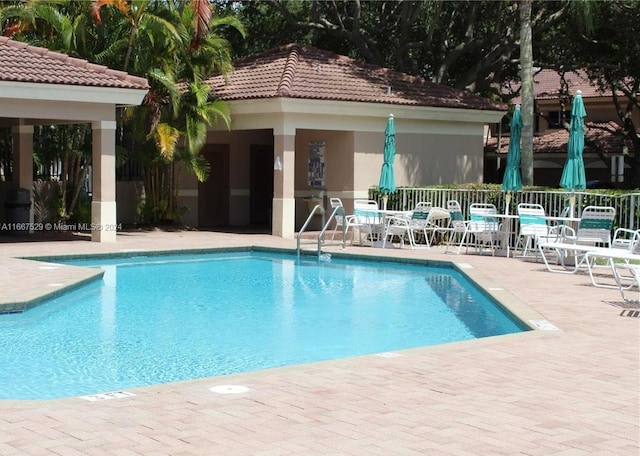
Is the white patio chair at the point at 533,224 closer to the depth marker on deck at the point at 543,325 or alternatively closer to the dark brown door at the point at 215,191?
the depth marker on deck at the point at 543,325

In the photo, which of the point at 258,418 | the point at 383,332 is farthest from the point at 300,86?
the point at 258,418

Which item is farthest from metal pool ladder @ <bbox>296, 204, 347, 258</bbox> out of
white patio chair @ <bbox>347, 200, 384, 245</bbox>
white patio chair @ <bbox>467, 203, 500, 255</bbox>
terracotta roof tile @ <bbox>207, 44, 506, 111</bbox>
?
terracotta roof tile @ <bbox>207, 44, 506, 111</bbox>

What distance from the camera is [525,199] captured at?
2147 centimetres

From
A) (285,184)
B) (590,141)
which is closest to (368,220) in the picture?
(285,184)

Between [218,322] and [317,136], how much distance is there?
48.6 feet

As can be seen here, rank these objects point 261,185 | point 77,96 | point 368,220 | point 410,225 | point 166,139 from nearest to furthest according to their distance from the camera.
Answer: point 77,96 < point 410,225 < point 368,220 < point 166,139 < point 261,185

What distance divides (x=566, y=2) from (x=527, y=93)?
8233 millimetres

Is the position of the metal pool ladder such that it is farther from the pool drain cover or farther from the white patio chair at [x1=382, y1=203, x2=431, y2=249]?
the pool drain cover

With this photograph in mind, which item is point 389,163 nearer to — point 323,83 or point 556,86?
point 323,83

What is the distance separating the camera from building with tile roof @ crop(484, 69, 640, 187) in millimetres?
41500

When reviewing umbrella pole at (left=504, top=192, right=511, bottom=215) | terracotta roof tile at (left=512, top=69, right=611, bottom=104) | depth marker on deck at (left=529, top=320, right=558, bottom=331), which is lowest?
depth marker on deck at (left=529, top=320, right=558, bottom=331)

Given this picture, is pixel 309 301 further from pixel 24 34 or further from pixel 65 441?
pixel 24 34

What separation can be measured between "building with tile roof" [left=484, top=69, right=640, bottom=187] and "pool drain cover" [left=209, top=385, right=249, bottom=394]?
34026 mm

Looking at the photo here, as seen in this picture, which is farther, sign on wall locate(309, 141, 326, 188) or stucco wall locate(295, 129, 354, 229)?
sign on wall locate(309, 141, 326, 188)
